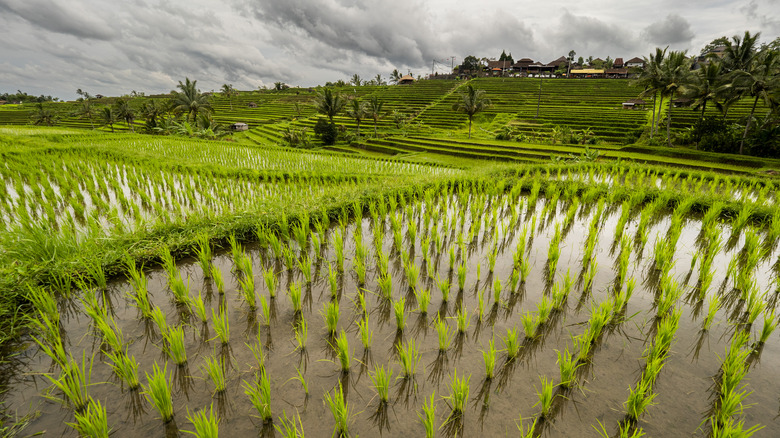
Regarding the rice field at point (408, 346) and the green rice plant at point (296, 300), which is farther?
the green rice plant at point (296, 300)

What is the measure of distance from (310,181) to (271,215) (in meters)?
3.77

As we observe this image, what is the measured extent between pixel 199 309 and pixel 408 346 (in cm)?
172

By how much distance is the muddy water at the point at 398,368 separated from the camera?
1.74 m

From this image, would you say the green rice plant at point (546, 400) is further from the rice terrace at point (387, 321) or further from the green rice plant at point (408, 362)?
the green rice plant at point (408, 362)

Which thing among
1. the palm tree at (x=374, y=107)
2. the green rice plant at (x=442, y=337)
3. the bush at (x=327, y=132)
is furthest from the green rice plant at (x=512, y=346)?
the palm tree at (x=374, y=107)

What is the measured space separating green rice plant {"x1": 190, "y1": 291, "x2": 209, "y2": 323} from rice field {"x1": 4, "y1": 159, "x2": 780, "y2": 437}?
0.08ft

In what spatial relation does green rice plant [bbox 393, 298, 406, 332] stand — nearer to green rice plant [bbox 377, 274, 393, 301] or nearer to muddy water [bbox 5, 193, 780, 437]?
muddy water [bbox 5, 193, 780, 437]

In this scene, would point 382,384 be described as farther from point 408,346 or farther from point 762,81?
point 762,81

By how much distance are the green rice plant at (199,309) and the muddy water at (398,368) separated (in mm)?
58

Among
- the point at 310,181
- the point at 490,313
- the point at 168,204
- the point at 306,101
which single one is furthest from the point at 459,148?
the point at 306,101

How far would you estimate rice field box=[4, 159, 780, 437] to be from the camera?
1736 mm

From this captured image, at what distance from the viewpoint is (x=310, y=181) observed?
26.5ft

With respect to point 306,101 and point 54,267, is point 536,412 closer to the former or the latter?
point 54,267

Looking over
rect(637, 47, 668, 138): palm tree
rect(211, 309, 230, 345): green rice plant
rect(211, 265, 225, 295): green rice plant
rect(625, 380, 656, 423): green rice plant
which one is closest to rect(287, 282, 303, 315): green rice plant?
rect(211, 309, 230, 345): green rice plant
